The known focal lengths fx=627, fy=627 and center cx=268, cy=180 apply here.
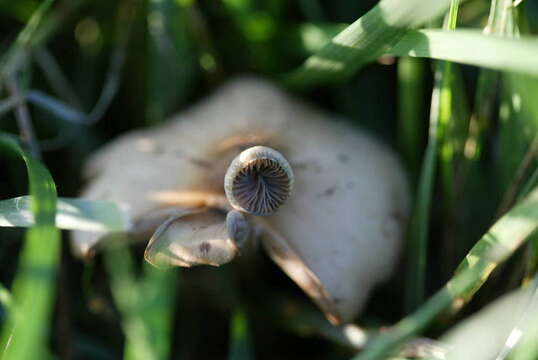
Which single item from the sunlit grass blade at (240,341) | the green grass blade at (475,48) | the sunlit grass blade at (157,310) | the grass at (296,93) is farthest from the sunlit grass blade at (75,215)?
the green grass blade at (475,48)

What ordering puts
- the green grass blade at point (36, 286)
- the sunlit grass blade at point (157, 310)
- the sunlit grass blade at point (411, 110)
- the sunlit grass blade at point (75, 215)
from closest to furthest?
the green grass blade at point (36, 286) < the sunlit grass blade at point (157, 310) < the sunlit grass blade at point (75, 215) < the sunlit grass blade at point (411, 110)

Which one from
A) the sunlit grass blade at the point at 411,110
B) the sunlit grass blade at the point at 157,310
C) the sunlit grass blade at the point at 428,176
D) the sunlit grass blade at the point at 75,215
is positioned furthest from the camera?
the sunlit grass blade at the point at 411,110

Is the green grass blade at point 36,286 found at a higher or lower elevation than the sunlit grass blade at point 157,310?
higher

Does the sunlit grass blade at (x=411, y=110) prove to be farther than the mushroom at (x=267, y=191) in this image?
Yes

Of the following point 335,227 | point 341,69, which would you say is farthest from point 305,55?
point 335,227

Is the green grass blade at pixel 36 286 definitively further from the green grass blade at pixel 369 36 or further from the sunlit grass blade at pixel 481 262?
the green grass blade at pixel 369 36

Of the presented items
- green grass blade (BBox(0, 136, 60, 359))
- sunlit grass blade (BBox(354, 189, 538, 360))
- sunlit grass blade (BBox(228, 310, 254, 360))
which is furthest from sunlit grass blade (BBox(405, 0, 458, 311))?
green grass blade (BBox(0, 136, 60, 359))
